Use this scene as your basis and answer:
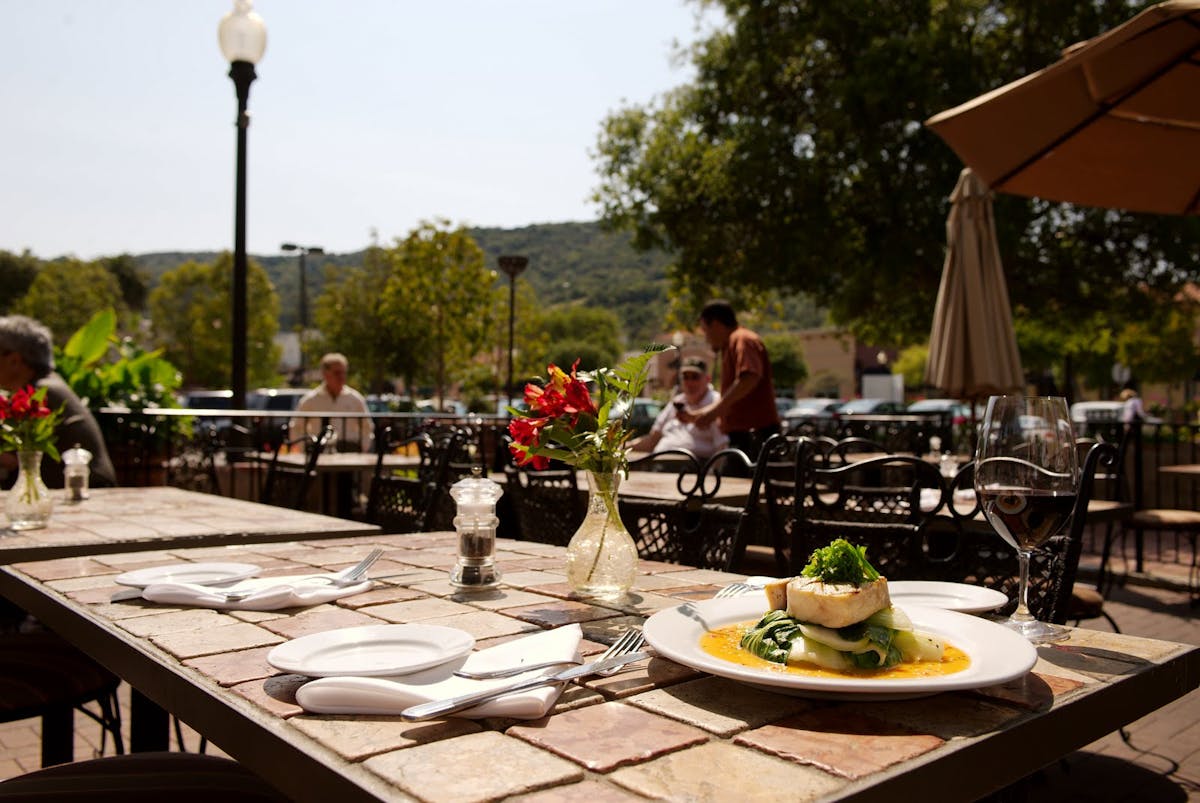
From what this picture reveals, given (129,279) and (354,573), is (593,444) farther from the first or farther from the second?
(129,279)

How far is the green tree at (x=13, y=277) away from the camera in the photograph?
53.7 meters

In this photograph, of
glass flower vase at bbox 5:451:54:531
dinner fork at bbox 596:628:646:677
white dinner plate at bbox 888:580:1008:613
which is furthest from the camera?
glass flower vase at bbox 5:451:54:531

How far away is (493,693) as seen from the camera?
106 cm

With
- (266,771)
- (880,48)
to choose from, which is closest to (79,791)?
(266,771)

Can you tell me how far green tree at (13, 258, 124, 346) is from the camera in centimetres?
4188

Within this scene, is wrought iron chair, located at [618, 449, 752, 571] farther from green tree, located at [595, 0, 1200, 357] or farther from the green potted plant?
green tree, located at [595, 0, 1200, 357]

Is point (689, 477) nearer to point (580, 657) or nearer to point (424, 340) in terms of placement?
point (580, 657)

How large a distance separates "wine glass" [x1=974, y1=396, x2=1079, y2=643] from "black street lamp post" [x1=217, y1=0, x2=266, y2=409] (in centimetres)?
644

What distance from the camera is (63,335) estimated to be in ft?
142

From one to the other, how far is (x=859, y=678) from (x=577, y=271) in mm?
96679

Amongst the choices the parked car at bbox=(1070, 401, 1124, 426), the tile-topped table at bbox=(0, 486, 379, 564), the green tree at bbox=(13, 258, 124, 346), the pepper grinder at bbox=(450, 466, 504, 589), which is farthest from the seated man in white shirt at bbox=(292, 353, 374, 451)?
the green tree at bbox=(13, 258, 124, 346)

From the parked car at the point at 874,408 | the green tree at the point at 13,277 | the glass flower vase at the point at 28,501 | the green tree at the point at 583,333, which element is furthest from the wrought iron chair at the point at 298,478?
the green tree at the point at 583,333

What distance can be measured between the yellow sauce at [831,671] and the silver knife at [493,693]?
0.12m

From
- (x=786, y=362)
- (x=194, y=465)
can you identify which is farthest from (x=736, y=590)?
(x=786, y=362)
